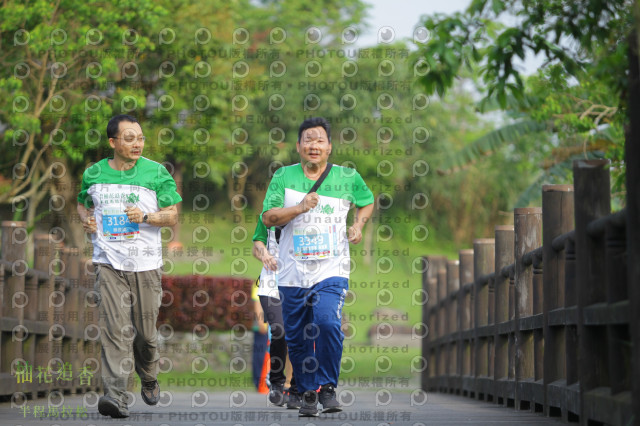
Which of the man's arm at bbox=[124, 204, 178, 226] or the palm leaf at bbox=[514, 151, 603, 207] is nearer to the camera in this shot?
the man's arm at bbox=[124, 204, 178, 226]

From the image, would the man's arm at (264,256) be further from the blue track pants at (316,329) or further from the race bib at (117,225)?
the race bib at (117,225)

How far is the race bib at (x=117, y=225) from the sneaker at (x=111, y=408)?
1.06 metres

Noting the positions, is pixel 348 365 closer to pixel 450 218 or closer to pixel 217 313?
pixel 217 313

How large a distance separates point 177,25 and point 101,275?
1682 centimetres

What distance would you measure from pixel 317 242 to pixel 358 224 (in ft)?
1.03

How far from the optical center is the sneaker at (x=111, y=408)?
736 cm

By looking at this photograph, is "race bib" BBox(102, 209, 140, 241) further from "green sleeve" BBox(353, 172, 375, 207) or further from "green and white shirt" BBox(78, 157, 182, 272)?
"green sleeve" BBox(353, 172, 375, 207)

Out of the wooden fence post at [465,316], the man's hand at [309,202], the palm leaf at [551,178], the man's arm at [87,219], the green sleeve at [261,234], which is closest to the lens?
the man's hand at [309,202]

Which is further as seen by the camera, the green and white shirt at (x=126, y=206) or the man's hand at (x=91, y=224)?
the man's hand at (x=91, y=224)

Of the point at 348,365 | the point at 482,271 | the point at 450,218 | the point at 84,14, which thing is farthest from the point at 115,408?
the point at 450,218

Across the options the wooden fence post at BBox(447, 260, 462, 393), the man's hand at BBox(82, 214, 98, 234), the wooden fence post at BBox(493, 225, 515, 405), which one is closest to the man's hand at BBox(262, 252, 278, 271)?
the man's hand at BBox(82, 214, 98, 234)

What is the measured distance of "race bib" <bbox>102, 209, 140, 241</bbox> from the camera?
7664mm

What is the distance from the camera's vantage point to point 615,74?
464cm

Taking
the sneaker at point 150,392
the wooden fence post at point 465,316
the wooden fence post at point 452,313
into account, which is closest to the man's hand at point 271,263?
the sneaker at point 150,392
